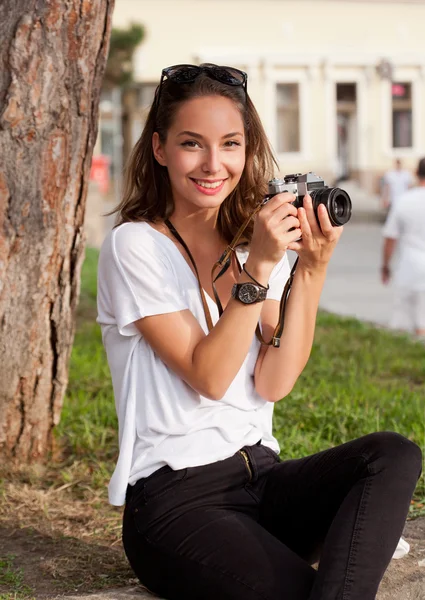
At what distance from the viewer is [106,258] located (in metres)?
2.52

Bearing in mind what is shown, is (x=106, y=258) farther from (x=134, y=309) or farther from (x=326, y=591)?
(x=326, y=591)

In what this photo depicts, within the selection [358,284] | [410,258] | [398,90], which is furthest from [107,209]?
[410,258]

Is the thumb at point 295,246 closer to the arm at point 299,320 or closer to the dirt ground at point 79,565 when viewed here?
the arm at point 299,320

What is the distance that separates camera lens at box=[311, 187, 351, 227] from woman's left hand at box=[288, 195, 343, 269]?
0.04 feet

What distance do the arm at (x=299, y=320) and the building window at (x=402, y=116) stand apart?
30.7m

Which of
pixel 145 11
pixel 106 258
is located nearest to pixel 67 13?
pixel 106 258

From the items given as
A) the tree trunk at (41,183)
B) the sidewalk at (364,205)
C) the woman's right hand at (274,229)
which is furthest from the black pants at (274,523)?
the sidewalk at (364,205)

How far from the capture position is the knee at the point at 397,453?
2.32m

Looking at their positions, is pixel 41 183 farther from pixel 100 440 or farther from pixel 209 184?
pixel 100 440

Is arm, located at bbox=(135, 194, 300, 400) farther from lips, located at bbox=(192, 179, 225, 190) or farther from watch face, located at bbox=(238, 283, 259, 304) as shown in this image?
lips, located at bbox=(192, 179, 225, 190)

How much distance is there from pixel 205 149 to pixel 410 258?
17.0ft

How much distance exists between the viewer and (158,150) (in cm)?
269

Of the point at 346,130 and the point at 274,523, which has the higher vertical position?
the point at 346,130

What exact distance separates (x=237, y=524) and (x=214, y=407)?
0.31 m
